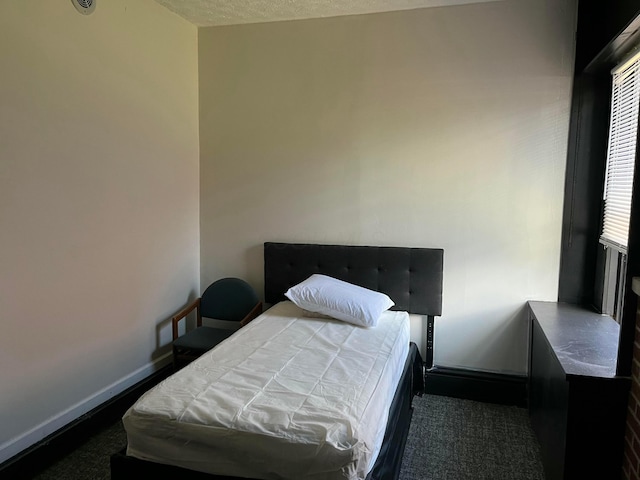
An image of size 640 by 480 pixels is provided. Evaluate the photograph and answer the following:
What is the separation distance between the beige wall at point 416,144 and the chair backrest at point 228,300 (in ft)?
0.70

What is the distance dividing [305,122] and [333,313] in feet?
4.76

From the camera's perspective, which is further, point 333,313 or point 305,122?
point 305,122

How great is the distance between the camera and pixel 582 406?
181 centimetres

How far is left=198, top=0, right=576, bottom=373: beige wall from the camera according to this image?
293cm

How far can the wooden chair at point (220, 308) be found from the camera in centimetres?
321

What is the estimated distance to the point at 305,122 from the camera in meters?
3.35

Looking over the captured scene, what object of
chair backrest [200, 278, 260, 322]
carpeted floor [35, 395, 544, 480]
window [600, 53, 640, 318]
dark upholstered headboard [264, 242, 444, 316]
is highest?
window [600, 53, 640, 318]

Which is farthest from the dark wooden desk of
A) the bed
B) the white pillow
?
the white pillow

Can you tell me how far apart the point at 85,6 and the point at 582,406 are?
3.16 m

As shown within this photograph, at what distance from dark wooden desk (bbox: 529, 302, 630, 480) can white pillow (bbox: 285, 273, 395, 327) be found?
98 cm

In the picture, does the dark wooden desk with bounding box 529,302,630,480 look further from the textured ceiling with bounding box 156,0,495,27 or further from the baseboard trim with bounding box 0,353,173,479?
the baseboard trim with bounding box 0,353,173,479

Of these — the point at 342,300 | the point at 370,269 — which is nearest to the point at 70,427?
the point at 342,300

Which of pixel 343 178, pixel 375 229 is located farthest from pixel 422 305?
pixel 343 178

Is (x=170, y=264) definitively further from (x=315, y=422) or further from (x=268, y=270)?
(x=315, y=422)
